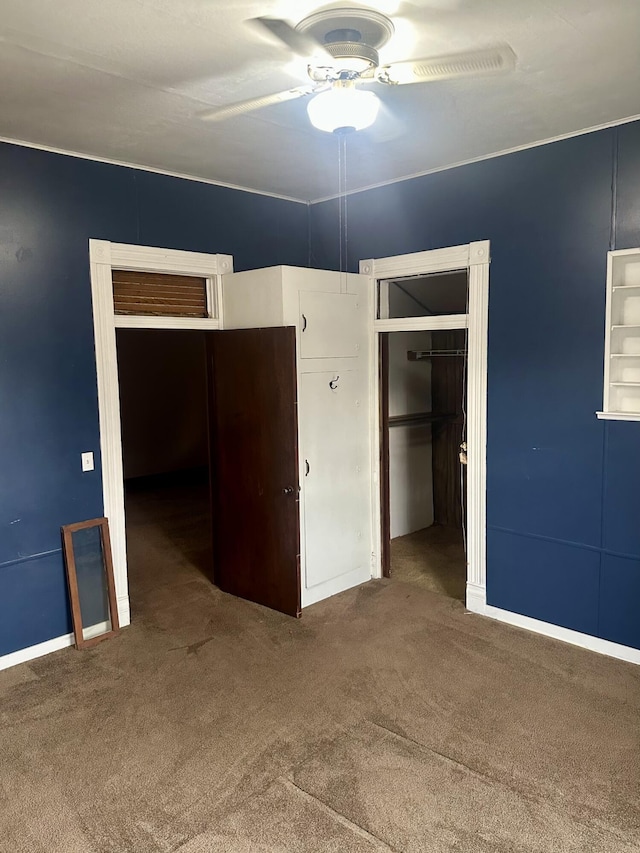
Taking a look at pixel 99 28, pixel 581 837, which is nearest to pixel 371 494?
pixel 581 837

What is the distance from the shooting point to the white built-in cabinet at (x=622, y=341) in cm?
333

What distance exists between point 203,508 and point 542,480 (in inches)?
173

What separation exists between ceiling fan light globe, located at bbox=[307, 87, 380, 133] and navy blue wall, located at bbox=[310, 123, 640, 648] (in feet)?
5.38

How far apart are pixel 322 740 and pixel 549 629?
1674 mm

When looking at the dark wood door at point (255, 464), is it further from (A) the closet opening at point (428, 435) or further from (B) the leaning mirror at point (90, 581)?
(A) the closet opening at point (428, 435)

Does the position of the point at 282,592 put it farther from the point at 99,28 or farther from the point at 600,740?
the point at 99,28

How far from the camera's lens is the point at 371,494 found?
184 inches

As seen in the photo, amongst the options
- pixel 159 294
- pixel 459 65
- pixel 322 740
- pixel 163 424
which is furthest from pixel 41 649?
pixel 163 424

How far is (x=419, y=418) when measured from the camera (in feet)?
18.6

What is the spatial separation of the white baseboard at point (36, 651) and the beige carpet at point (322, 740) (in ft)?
0.20

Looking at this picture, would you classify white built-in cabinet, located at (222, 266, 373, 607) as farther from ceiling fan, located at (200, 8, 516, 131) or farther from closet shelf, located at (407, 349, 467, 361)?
ceiling fan, located at (200, 8, 516, 131)

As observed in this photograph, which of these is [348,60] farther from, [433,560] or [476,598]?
[433,560]

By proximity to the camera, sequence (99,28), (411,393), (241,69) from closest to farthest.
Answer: (99,28), (241,69), (411,393)

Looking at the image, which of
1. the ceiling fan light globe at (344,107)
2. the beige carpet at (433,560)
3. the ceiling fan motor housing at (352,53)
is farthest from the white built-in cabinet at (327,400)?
the ceiling fan motor housing at (352,53)
